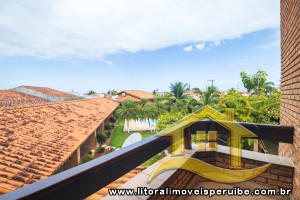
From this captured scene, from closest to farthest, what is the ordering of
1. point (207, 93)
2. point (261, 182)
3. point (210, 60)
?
point (261, 182), point (207, 93), point (210, 60)

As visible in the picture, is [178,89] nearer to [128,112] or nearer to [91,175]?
[128,112]

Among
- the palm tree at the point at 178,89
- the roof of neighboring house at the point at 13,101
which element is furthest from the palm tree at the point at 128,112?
the roof of neighboring house at the point at 13,101

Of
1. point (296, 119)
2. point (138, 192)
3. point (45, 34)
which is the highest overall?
point (45, 34)

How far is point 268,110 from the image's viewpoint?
11.8 meters

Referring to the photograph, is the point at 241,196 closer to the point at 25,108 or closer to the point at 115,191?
the point at 115,191

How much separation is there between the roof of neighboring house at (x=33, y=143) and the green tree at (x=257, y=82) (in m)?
19.2

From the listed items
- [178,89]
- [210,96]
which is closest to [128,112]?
[178,89]

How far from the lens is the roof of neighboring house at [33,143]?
5.76 metres

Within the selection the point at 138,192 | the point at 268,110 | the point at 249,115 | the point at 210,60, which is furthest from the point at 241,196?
the point at 210,60

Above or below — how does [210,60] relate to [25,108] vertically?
above

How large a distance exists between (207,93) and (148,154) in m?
18.4

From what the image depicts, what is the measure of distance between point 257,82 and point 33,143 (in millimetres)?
24535

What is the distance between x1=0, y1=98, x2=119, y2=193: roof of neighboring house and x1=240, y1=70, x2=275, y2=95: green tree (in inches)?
758

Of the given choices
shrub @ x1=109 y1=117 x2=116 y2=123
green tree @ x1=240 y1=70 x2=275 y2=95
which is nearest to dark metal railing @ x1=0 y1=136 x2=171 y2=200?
green tree @ x1=240 y1=70 x2=275 y2=95
